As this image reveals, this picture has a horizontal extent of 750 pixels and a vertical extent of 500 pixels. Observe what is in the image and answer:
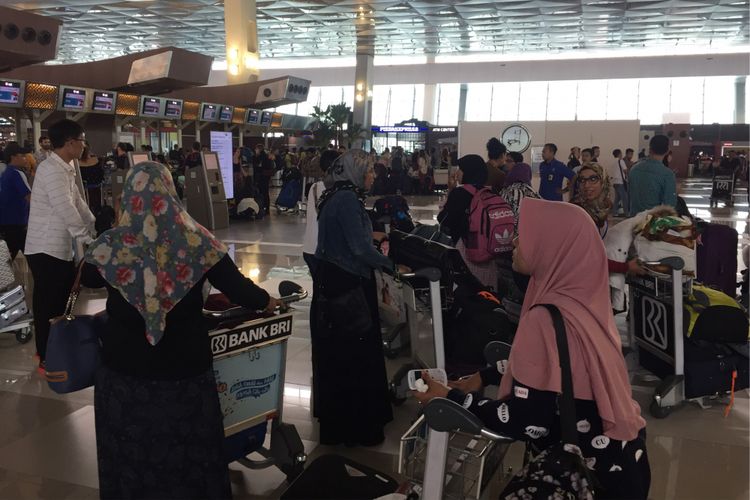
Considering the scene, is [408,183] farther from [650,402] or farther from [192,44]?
[650,402]

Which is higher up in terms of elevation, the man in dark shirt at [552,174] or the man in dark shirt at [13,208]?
the man in dark shirt at [552,174]

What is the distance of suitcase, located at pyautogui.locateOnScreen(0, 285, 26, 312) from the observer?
189 inches

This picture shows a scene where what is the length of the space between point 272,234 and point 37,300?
7.08 metres

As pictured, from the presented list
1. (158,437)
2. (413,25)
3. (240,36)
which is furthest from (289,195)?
(158,437)

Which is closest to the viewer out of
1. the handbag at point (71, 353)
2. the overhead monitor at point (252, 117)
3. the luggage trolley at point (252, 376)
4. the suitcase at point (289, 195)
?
the handbag at point (71, 353)

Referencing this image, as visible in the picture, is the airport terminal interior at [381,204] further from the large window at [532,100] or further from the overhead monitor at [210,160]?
the large window at [532,100]

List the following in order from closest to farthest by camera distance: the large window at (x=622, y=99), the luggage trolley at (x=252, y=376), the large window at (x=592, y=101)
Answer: the luggage trolley at (x=252, y=376) < the large window at (x=622, y=99) < the large window at (x=592, y=101)

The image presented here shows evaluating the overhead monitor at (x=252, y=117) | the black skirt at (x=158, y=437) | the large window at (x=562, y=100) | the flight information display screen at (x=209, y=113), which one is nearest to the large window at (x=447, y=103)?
the large window at (x=562, y=100)

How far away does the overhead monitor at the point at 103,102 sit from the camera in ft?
43.8

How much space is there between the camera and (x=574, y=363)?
A: 1.63m

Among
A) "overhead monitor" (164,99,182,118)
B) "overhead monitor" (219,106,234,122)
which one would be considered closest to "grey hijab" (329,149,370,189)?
"overhead monitor" (164,99,182,118)

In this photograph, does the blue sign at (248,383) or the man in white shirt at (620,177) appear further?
the man in white shirt at (620,177)

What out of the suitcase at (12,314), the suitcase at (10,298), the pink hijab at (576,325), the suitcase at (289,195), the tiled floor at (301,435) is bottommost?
the tiled floor at (301,435)

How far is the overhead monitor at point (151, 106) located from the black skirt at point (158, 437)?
13.7 metres
